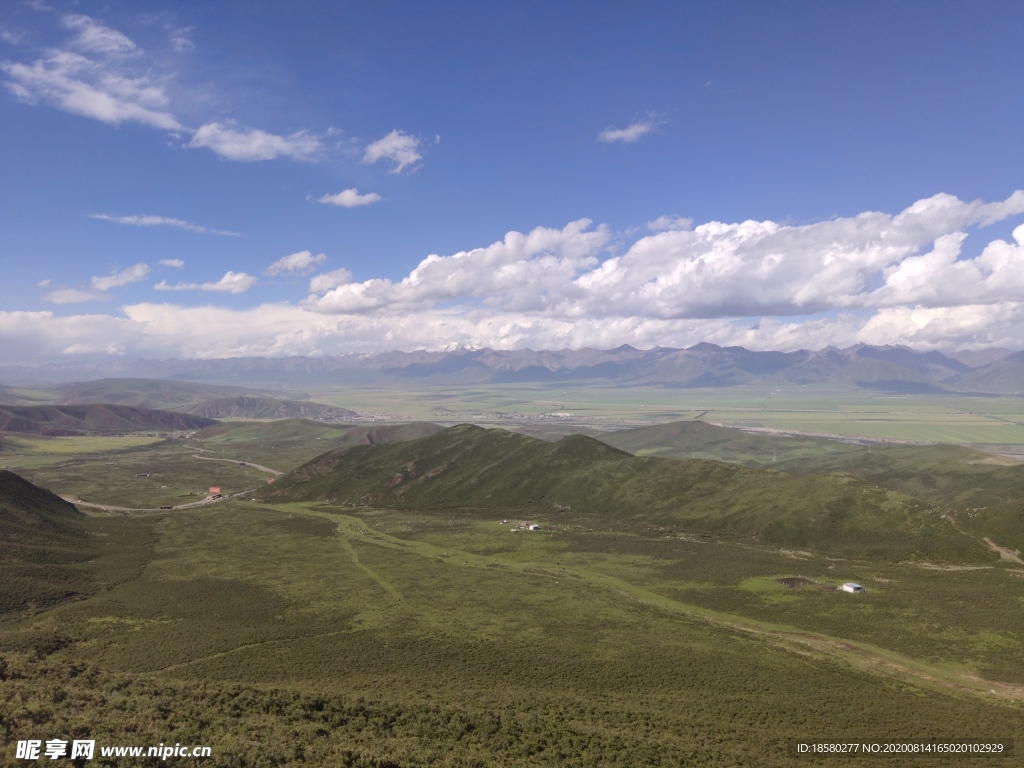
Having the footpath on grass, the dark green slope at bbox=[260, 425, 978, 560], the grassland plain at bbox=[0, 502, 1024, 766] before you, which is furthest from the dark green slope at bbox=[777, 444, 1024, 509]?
the footpath on grass

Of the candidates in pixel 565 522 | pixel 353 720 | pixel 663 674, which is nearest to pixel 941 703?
pixel 663 674

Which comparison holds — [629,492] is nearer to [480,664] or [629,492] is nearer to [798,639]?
[798,639]

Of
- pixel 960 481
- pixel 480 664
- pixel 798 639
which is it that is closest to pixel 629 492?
pixel 798 639

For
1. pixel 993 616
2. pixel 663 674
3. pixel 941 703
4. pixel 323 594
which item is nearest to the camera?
pixel 941 703

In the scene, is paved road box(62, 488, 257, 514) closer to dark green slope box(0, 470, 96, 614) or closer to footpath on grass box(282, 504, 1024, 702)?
dark green slope box(0, 470, 96, 614)

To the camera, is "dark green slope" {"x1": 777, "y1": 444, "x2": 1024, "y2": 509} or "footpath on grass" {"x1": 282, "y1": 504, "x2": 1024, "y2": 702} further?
"dark green slope" {"x1": 777, "y1": 444, "x2": 1024, "y2": 509}

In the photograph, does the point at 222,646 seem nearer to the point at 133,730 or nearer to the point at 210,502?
the point at 133,730
